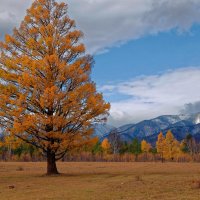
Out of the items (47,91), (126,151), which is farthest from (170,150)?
(47,91)

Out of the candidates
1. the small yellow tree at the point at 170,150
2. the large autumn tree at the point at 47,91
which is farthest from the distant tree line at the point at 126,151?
the large autumn tree at the point at 47,91

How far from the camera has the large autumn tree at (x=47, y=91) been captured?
27.3 m

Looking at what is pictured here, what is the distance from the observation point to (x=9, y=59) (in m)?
28.9

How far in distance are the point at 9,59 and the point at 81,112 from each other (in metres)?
7.16

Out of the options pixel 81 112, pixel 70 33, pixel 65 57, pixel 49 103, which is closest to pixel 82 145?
pixel 81 112

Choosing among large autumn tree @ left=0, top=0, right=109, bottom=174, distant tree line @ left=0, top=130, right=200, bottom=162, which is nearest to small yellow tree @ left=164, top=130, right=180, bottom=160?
distant tree line @ left=0, top=130, right=200, bottom=162

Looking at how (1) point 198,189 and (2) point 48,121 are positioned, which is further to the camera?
(2) point 48,121

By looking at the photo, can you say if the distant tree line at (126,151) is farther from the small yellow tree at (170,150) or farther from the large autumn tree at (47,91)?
the large autumn tree at (47,91)

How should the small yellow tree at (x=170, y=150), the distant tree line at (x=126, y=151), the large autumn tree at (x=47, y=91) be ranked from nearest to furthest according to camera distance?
the large autumn tree at (x=47, y=91) < the small yellow tree at (x=170, y=150) < the distant tree line at (x=126, y=151)

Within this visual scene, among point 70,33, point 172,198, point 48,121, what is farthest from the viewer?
point 70,33

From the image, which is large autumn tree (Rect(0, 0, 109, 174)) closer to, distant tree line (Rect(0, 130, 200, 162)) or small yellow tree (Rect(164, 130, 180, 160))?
distant tree line (Rect(0, 130, 200, 162))

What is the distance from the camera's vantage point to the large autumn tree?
27266mm

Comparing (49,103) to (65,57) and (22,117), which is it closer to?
(22,117)

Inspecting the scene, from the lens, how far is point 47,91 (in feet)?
86.8
